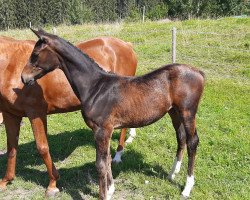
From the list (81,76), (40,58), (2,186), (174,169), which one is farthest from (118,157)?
(40,58)

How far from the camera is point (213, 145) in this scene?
17.7 ft

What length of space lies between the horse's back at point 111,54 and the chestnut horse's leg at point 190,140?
168 cm

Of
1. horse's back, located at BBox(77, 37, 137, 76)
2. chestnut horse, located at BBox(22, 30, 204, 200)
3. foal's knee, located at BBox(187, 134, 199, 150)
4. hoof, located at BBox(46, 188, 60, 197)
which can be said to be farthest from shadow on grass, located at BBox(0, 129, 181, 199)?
horse's back, located at BBox(77, 37, 137, 76)

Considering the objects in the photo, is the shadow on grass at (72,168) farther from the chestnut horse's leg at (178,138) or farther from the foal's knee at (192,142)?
the foal's knee at (192,142)

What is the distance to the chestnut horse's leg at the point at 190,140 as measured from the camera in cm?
382

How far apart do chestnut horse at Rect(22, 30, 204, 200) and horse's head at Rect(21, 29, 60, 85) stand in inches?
1.9

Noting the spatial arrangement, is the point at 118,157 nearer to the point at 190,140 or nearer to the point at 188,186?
the point at 188,186

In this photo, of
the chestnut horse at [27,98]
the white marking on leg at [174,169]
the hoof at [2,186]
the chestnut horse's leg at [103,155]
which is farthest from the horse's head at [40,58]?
the white marking on leg at [174,169]

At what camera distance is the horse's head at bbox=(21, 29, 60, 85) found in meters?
3.44

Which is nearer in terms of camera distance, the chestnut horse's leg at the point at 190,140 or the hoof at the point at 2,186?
the chestnut horse's leg at the point at 190,140

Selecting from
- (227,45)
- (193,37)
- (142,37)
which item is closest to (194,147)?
(227,45)

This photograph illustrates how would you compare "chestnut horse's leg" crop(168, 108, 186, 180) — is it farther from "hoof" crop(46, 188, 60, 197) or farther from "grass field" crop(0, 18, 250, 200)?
"hoof" crop(46, 188, 60, 197)

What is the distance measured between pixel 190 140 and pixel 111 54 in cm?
196

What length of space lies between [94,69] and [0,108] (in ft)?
4.81
